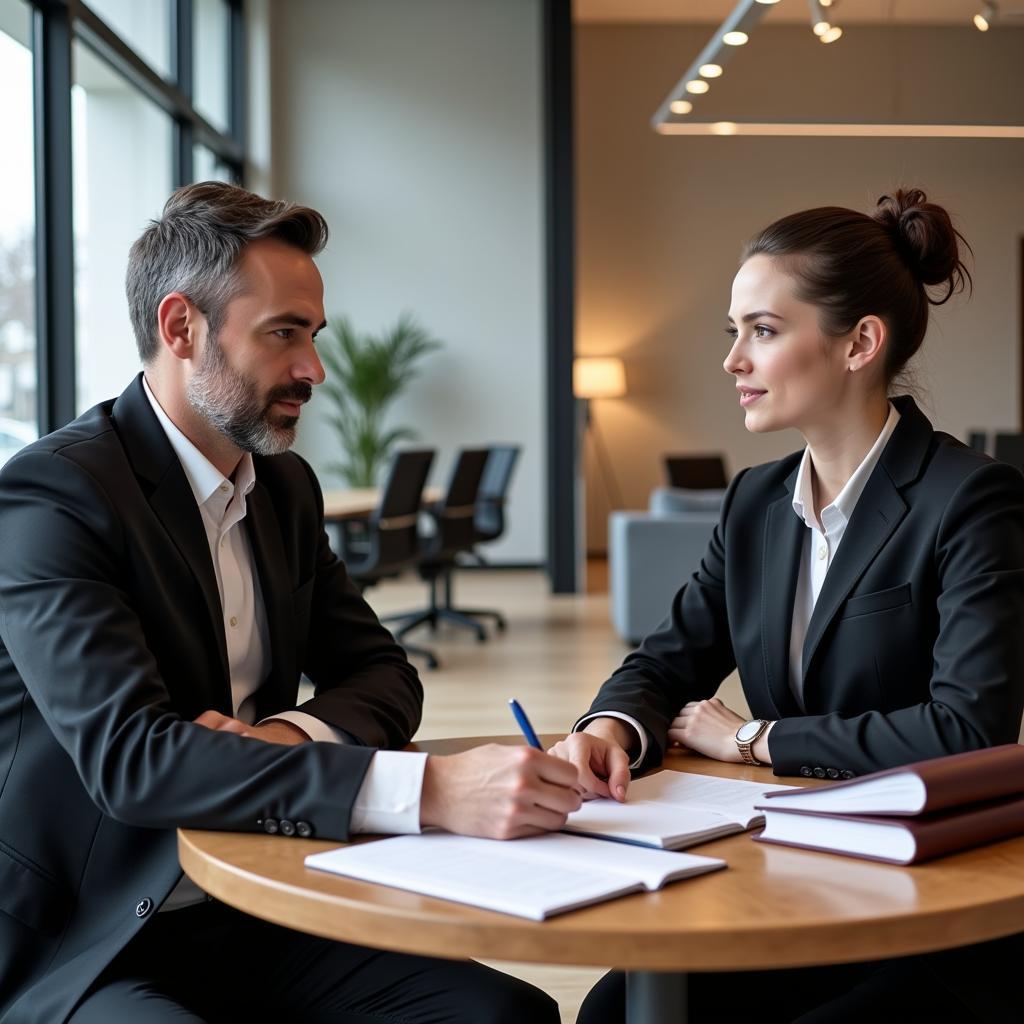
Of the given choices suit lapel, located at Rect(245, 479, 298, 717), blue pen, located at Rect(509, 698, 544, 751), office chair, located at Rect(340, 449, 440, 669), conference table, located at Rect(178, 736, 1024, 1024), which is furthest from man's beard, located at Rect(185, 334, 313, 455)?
office chair, located at Rect(340, 449, 440, 669)

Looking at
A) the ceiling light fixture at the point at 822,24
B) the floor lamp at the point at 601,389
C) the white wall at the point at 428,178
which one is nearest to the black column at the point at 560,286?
the floor lamp at the point at 601,389

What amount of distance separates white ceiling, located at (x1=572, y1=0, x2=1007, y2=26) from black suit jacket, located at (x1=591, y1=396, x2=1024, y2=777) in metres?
4.10

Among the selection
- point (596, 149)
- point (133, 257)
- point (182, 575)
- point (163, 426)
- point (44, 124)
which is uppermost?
point (596, 149)

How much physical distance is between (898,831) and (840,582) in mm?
612

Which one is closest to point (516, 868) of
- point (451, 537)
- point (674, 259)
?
point (451, 537)

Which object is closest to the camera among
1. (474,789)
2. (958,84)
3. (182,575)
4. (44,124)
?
(474,789)

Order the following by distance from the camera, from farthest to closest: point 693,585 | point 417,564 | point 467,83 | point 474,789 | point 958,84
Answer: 1. point 467,83
2. point 417,564
3. point 958,84
4. point 693,585
5. point 474,789

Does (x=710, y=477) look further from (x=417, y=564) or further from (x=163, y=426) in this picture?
(x=163, y=426)

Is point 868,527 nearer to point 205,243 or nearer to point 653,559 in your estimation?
point 205,243

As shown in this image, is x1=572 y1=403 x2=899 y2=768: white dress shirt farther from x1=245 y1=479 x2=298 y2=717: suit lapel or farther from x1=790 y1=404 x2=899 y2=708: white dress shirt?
x1=245 y1=479 x2=298 y2=717: suit lapel

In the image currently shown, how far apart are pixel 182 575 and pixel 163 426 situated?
21 cm

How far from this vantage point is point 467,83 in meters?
10.8

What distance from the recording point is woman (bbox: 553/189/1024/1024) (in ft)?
5.00

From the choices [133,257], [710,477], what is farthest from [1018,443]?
[710,477]
